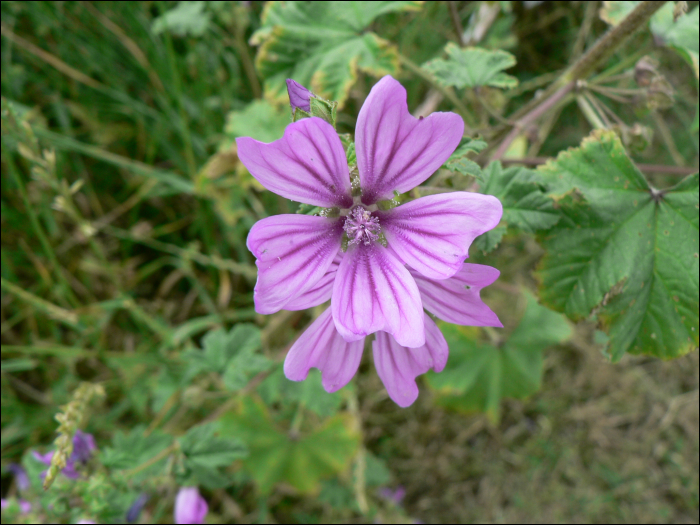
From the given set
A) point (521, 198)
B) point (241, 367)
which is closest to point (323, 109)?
point (521, 198)

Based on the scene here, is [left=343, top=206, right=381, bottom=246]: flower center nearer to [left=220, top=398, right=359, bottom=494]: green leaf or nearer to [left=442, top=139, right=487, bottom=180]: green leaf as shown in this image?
[left=442, top=139, right=487, bottom=180]: green leaf

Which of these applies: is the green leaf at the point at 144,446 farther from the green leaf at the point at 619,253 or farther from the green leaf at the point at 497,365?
the green leaf at the point at 619,253

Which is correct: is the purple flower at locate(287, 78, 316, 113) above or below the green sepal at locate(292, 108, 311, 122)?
above

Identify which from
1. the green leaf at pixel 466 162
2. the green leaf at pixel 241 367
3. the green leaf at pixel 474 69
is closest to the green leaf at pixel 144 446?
the green leaf at pixel 241 367

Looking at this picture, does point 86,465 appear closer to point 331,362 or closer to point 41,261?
point 331,362

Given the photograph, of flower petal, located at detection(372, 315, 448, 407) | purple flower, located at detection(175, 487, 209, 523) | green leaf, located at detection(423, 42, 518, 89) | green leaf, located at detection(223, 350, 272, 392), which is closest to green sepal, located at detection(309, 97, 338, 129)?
flower petal, located at detection(372, 315, 448, 407)

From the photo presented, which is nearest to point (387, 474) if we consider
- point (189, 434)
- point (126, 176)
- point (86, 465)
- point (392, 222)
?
point (189, 434)

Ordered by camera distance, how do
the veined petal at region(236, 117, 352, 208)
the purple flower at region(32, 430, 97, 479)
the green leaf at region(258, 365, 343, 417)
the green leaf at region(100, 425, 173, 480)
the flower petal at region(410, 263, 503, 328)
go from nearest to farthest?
the veined petal at region(236, 117, 352, 208), the flower petal at region(410, 263, 503, 328), the purple flower at region(32, 430, 97, 479), the green leaf at region(100, 425, 173, 480), the green leaf at region(258, 365, 343, 417)
